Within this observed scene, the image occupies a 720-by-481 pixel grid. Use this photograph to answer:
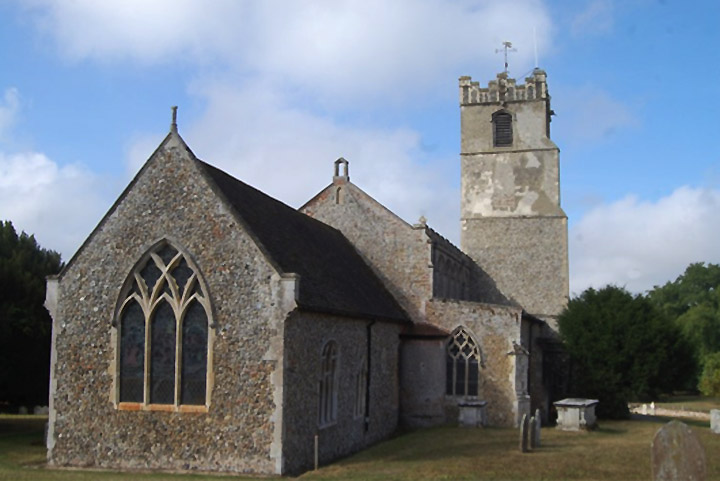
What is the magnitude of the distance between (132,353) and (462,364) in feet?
43.5

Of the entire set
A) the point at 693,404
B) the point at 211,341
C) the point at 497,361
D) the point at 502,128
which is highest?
the point at 502,128

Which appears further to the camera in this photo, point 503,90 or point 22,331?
point 503,90

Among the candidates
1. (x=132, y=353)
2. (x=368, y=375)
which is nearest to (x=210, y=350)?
(x=132, y=353)

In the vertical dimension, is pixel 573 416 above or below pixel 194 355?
below

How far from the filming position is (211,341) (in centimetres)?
1917

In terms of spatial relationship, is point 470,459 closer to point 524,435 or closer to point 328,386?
point 524,435

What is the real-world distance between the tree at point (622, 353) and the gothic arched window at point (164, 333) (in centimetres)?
1954

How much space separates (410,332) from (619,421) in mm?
10199

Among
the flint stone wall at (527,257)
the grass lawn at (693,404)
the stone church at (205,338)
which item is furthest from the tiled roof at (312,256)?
the grass lawn at (693,404)

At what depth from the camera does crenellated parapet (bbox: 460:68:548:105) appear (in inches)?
1715

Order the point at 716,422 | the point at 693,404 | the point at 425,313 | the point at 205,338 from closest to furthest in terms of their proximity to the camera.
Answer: the point at 205,338
the point at 716,422
the point at 425,313
the point at 693,404

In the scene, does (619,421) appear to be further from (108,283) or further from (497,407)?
(108,283)

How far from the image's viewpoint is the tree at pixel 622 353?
3334 cm

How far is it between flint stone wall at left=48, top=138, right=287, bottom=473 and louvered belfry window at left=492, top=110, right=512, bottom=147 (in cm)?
2634
